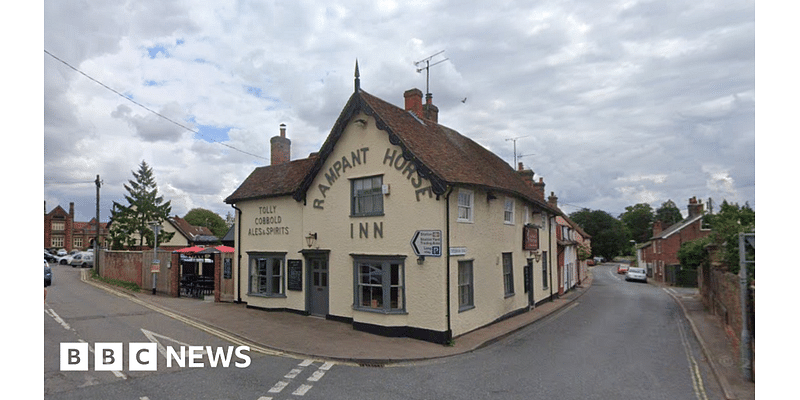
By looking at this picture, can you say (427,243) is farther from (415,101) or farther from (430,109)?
(430,109)

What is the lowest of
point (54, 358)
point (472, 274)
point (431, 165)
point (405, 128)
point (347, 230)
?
point (54, 358)

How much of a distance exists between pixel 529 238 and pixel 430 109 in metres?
7.20

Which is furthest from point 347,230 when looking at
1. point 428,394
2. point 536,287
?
point 536,287

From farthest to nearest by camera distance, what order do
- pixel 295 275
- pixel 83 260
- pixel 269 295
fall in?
pixel 83 260, pixel 269 295, pixel 295 275

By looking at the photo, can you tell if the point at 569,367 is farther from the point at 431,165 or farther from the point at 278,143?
the point at 278,143

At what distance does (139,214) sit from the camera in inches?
1732

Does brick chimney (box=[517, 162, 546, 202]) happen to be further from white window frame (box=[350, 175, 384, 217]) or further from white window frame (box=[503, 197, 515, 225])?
white window frame (box=[350, 175, 384, 217])

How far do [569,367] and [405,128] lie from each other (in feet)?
27.5

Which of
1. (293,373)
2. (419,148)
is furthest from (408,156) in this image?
(293,373)

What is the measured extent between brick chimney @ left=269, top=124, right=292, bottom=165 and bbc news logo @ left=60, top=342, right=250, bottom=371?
38.7 ft

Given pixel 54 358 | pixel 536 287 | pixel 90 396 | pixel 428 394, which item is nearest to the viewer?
pixel 90 396

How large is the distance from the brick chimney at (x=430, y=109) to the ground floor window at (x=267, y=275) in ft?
29.3

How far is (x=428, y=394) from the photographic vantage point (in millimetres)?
8719

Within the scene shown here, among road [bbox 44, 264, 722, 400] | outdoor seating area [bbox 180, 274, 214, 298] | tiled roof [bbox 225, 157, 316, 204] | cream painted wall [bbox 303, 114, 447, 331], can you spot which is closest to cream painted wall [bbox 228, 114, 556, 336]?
cream painted wall [bbox 303, 114, 447, 331]
